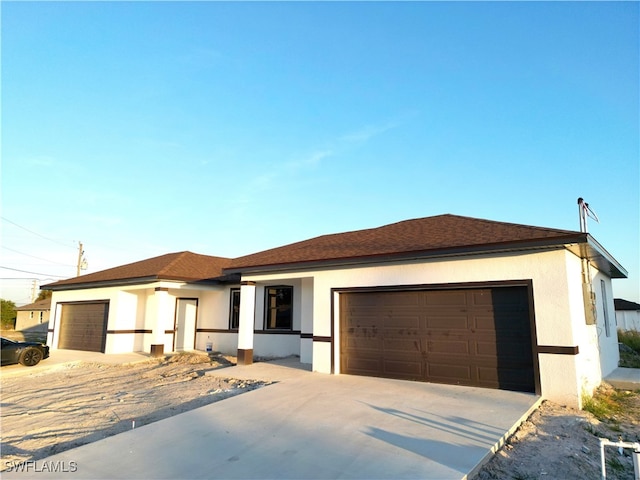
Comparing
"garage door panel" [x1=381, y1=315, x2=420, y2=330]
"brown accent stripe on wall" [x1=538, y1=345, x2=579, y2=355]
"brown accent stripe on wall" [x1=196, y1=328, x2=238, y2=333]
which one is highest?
"garage door panel" [x1=381, y1=315, x2=420, y2=330]

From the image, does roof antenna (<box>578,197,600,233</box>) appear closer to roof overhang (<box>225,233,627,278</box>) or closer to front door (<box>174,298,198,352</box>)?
roof overhang (<box>225,233,627,278</box>)

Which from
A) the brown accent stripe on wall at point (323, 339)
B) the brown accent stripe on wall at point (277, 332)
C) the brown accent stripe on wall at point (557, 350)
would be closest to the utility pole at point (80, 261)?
the brown accent stripe on wall at point (277, 332)

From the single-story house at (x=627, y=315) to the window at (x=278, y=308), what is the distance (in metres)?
29.6

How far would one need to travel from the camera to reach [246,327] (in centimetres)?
1248

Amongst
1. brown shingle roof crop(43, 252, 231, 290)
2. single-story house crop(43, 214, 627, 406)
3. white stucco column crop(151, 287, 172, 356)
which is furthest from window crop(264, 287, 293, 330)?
white stucco column crop(151, 287, 172, 356)

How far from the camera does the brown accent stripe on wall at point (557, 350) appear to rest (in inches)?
Result: 285

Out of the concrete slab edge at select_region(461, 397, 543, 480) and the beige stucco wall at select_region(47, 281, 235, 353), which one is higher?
the beige stucco wall at select_region(47, 281, 235, 353)

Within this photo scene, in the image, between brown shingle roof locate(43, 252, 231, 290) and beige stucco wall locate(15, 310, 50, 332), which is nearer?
brown shingle roof locate(43, 252, 231, 290)

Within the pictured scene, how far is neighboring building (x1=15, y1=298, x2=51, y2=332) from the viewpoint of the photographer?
4191 centimetres

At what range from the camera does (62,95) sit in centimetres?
1094

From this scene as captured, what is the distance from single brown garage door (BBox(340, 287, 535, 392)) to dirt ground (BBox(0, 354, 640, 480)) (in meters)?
1.19

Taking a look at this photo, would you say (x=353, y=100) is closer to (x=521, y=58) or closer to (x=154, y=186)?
(x=521, y=58)

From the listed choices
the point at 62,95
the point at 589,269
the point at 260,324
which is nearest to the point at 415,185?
the point at 589,269

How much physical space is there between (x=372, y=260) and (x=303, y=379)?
3.53 metres
